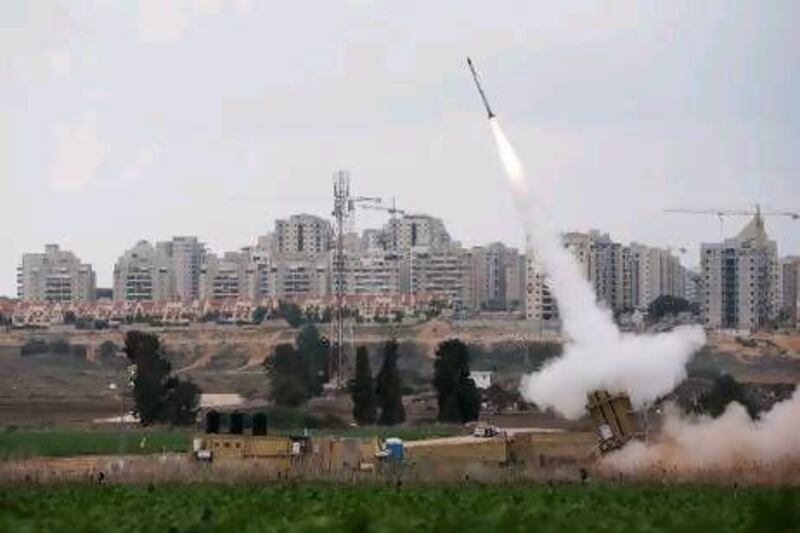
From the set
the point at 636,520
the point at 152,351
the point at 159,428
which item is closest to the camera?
the point at 636,520

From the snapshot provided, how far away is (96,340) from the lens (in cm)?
19650

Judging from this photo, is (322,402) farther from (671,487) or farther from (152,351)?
(671,487)

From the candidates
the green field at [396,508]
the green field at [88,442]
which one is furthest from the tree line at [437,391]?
the green field at [396,508]

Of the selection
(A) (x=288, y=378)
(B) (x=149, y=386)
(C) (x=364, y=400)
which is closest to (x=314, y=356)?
(A) (x=288, y=378)

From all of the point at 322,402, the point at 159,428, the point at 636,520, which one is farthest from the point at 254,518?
the point at 322,402

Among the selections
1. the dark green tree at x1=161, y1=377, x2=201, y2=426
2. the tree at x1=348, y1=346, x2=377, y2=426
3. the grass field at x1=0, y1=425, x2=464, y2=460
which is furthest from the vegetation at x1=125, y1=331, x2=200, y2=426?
the tree at x1=348, y1=346, x2=377, y2=426

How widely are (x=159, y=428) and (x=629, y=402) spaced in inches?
1699

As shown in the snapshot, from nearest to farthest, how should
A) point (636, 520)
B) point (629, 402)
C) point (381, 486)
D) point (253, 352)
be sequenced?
point (636, 520)
point (381, 486)
point (629, 402)
point (253, 352)

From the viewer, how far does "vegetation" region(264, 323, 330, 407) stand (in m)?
124

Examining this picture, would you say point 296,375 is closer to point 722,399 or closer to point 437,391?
point 437,391

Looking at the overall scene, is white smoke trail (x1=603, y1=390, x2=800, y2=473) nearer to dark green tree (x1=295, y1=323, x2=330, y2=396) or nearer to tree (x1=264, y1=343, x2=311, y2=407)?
tree (x1=264, y1=343, x2=311, y2=407)

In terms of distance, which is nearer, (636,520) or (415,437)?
(636,520)

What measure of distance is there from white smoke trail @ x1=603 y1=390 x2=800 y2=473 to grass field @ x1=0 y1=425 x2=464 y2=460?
22.2 m

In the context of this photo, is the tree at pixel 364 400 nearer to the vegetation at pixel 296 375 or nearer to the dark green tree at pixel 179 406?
the dark green tree at pixel 179 406
